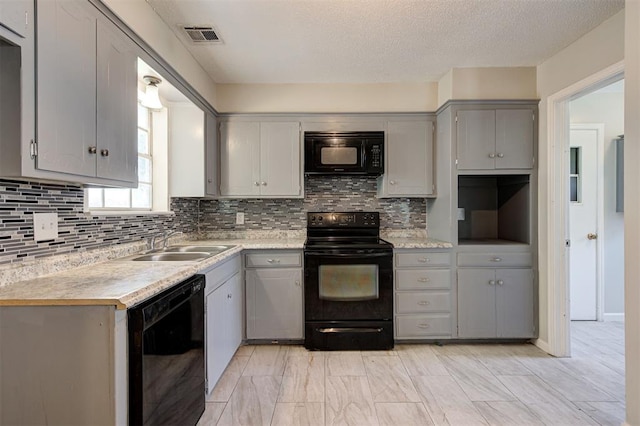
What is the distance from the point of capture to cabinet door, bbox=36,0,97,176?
111 centimetres

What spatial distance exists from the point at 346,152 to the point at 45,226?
7.18ft

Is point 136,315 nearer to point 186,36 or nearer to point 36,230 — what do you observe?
point 36,230

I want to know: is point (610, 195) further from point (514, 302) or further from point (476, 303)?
point (476, 303)

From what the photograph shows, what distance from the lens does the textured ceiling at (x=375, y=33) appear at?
75.2 inches

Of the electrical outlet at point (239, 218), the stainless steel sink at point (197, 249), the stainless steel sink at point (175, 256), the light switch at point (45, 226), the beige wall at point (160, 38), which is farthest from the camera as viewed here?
the electrical outlet at point (239, 218)

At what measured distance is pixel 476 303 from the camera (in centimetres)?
273

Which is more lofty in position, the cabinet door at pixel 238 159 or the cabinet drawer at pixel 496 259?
the cabinet door at pixel 238 159

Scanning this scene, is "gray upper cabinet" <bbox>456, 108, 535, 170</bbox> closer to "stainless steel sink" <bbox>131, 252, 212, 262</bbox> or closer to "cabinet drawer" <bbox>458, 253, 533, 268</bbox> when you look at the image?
"cabinet drawer" <bbox>458, 253, 533, 268</bbox>

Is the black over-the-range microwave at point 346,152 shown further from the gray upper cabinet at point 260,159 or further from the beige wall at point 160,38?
the beige wall at point 160,38

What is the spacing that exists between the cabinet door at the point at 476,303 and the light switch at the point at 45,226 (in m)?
2.80

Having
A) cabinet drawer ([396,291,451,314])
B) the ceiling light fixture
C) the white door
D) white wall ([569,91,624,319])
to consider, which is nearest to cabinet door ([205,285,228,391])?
the ceiling light fixture

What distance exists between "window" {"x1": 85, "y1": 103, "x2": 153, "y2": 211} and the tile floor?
4.66 ft

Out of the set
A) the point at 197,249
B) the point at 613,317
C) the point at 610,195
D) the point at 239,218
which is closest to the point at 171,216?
the point at 197,249

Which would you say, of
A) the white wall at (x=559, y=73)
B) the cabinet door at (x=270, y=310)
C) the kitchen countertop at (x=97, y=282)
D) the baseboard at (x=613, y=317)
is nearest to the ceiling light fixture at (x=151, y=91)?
the kitchen countertop at (x=97, y=282)
